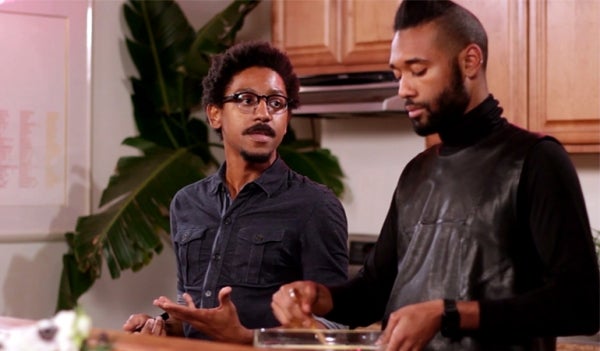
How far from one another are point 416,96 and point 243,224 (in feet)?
2.48

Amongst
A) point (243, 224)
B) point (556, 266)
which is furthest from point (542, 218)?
point (243, 224)

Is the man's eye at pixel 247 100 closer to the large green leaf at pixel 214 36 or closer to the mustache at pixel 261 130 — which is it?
the mustache at pixel 261 130

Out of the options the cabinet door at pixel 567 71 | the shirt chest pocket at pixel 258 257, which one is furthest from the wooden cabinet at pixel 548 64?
the shirt chest pocket at pixel 258 257

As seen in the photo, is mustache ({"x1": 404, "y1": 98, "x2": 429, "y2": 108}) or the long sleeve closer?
the long sleeve

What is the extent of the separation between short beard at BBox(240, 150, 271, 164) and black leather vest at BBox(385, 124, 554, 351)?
2.15 ft

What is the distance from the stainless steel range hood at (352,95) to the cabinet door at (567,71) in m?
0.55

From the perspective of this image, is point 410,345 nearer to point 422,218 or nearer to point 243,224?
point 422,218

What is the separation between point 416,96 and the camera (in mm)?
1896

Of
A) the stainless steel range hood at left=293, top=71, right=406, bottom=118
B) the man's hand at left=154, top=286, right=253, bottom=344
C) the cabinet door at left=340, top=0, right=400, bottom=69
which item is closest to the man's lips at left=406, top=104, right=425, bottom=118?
the man's hand at left=154, top=286, right=253, bottom=344

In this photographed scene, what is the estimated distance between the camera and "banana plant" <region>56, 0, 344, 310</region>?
435cm

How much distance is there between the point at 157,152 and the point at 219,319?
2.53m

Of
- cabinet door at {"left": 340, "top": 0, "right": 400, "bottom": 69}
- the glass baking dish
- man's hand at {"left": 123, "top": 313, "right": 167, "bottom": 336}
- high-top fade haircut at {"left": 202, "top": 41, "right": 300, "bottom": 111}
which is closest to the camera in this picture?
the glass baking dish

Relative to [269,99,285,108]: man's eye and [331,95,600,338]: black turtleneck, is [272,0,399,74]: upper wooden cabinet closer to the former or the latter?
[269,99,285,108]: man's eye

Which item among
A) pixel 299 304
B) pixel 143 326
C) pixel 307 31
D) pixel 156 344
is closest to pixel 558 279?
pixel 299 304
